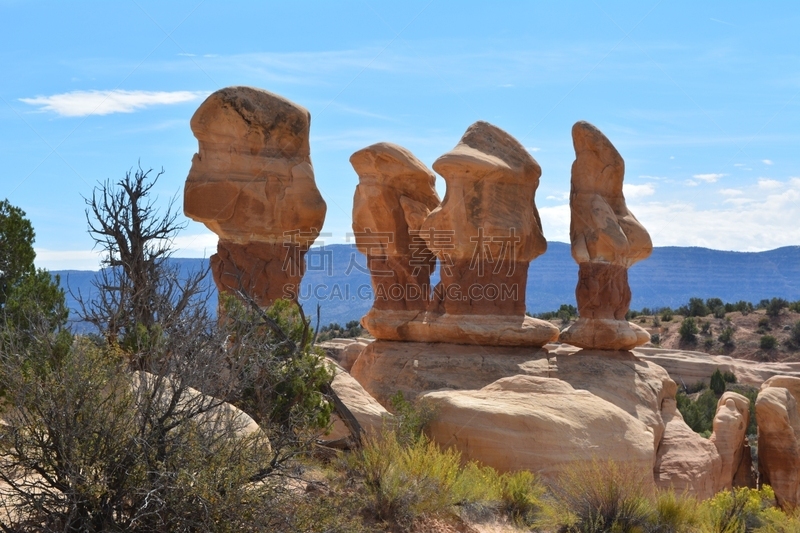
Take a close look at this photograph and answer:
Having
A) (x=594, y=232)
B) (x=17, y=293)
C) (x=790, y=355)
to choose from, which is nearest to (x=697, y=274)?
(x=790, y=355)

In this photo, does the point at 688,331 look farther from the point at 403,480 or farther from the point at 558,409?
the point at 403,480

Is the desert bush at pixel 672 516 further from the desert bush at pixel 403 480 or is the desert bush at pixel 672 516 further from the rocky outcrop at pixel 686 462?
the rocky outcrop at pixel 686 462

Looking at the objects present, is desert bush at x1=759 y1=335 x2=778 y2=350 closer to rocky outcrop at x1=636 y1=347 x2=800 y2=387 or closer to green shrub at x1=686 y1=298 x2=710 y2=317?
rocky outcrop at x1=636 y1=347 x2=800 y2=387

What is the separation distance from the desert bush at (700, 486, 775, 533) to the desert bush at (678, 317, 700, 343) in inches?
1219

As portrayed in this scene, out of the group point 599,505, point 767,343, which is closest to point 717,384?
point 767,343

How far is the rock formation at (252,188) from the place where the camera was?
653 inches

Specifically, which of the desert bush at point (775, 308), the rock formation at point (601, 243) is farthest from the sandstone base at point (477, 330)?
the desert bush at point (775, 308)

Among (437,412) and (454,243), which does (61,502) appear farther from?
(454,243)

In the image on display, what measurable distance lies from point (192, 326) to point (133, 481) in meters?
1.81

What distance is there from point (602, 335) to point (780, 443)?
3822mm

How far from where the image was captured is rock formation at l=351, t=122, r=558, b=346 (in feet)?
58.5

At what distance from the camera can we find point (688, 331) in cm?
4328

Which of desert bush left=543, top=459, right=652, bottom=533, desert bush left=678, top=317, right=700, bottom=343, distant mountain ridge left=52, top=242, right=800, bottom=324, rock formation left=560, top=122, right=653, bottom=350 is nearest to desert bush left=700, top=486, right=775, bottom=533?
desert bush left=543, top=459, right=652, bottom=533

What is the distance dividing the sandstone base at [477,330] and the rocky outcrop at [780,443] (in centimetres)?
420
